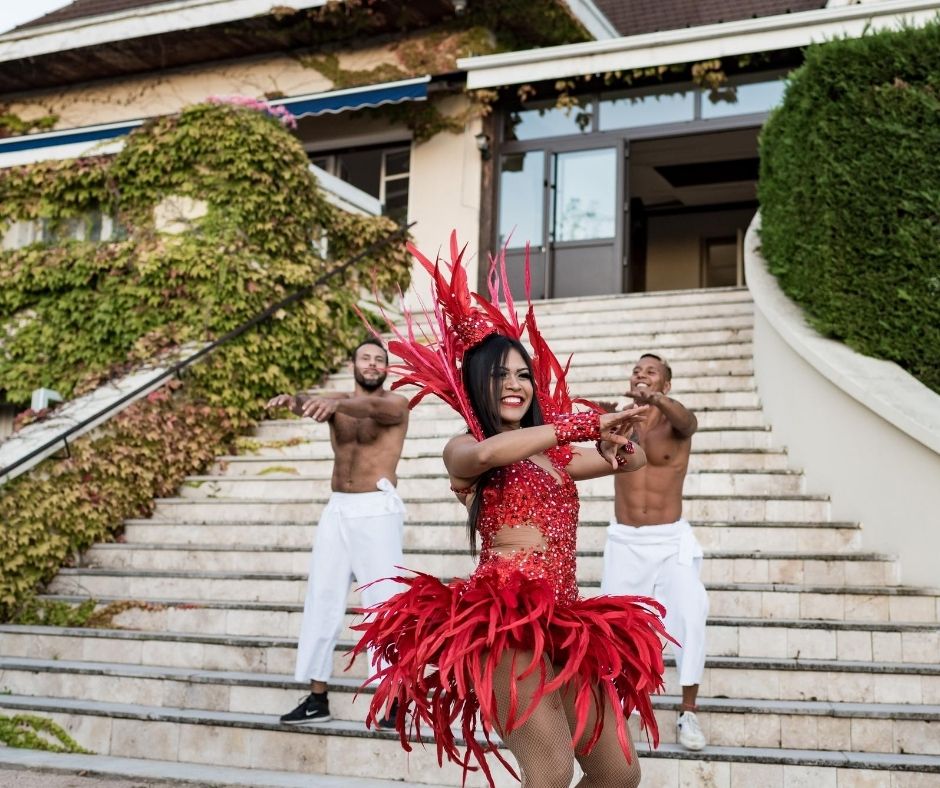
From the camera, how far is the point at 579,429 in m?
2.98

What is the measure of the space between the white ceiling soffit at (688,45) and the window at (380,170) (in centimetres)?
188

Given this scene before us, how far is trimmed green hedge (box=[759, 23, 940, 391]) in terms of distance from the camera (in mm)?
6914

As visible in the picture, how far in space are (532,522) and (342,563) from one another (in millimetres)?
2550

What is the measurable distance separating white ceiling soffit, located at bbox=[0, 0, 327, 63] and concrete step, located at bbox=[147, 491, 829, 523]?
8575 mm

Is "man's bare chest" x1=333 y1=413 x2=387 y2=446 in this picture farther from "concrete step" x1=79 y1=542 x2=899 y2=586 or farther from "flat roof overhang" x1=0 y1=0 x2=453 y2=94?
"flat roof overhang" x1=0 y1=0 x2=453 y2=94

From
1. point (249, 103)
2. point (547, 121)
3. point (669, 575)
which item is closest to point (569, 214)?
point (547, 121)

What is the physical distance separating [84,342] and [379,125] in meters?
6.53

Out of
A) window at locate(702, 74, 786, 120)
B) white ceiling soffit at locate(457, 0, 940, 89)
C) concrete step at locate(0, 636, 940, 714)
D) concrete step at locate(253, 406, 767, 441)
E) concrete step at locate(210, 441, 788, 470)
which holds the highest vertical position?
white ceiling soffit at locate(457, 0, 940, 89)

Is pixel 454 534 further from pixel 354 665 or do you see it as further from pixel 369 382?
pixel 369 382

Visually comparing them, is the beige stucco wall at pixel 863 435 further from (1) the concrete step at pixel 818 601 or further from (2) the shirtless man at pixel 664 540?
(2) the shirtless man at pixel 664 540

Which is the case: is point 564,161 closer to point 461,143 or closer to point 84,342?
point 461,143

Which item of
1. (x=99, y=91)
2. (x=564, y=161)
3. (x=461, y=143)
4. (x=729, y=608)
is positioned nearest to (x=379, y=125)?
(x=461, y=143)

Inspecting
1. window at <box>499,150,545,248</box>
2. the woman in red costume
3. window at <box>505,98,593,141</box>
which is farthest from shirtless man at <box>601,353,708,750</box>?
window at <box>505,98,593,141</box>

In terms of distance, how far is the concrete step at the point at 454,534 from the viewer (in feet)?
22.2
